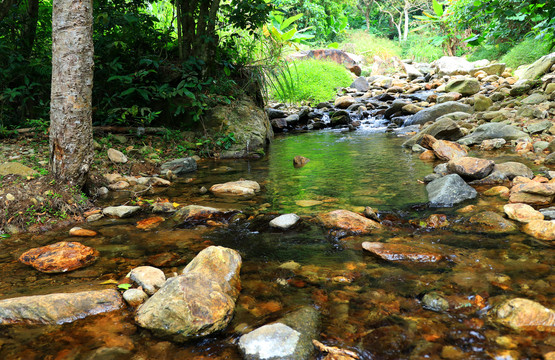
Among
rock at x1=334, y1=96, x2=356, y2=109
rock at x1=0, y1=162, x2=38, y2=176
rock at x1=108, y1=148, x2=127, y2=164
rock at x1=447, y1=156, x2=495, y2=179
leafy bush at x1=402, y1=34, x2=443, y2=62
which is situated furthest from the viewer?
leafy bush at x1=402, y1=34, x2=443, y2=62

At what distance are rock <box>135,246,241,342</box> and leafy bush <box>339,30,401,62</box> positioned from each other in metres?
26.7

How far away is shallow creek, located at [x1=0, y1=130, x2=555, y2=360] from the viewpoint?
5.03 feet

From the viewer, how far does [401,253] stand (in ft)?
7.50

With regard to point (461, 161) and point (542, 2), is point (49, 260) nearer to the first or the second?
point (461, 161)

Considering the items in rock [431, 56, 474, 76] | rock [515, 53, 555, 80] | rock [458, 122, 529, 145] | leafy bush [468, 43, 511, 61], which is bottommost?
rock [458, 122, 529, 145]

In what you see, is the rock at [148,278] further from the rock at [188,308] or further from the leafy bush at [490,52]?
the leafy bush at [490,52]

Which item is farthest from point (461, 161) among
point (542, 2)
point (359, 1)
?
point (359, 1)

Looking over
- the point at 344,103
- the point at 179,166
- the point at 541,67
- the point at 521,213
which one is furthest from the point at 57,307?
the point at 344,103

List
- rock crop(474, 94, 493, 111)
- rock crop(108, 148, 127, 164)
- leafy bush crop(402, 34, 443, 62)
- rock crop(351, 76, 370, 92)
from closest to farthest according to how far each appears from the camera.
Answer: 1. rock crop(108, 148, 127, 164)
2. rock crop(474, 94, 493, 111)
3. rock crop(351, 76, 370, 92)
4. leafy bush crop(402, 34, 443, 62)

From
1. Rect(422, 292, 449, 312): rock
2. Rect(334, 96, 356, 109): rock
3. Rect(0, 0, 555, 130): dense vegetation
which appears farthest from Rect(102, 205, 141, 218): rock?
Rect(334, 96, 356, 109): rock

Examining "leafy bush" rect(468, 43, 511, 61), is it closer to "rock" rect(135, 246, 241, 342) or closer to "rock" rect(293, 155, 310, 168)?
"rock" rect(293, 155, 310, 168)

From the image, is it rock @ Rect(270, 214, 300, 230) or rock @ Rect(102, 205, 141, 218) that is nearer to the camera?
rock @ Rect(270, 214, 300, 230)

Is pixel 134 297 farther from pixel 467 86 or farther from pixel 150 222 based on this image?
pixel 467 86

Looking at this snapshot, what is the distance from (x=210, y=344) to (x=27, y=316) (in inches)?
34.9
